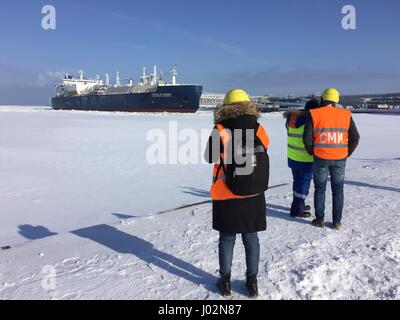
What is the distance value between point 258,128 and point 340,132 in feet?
4.77

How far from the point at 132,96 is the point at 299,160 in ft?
136

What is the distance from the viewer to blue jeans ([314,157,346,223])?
11.2 feet

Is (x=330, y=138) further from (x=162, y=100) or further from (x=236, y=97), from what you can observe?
(x=162, y=100)

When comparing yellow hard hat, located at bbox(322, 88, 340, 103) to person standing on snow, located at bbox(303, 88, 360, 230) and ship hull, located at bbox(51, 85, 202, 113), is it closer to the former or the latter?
person standing on snow, located at bbox(303, 88, 360, 230)

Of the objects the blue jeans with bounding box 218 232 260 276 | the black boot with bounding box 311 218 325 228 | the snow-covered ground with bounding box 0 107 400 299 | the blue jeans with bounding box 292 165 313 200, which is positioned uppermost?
the blue jeans with bounding box 292 165 313 200

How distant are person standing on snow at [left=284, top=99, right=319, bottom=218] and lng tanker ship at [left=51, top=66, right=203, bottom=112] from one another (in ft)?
126

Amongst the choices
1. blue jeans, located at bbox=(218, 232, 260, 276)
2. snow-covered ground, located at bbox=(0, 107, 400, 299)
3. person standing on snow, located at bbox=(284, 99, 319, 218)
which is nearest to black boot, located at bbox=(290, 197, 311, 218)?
person standing on snow, located at bbox=(284, 99, 319, 218)

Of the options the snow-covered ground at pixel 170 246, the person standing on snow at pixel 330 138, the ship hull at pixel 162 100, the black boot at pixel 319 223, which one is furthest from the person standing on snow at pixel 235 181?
the ship hull at pixel 162 100

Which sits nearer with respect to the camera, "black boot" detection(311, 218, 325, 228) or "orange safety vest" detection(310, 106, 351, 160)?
"orange safety vest" detection(310, 106, 351, 160)

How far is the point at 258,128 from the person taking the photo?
225cm

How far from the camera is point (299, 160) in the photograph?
3.84 m

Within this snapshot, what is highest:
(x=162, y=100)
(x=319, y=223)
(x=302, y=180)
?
(x=162, y=100)

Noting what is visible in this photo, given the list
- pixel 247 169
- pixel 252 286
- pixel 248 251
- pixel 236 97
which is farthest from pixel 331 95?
pixel 252 286

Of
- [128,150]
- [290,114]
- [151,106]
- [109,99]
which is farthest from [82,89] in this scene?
[290,114]
